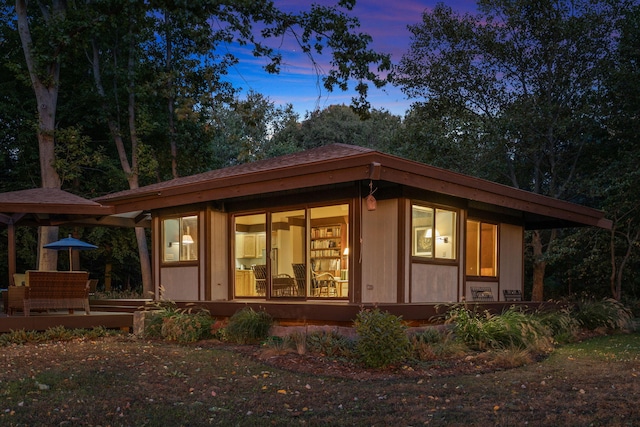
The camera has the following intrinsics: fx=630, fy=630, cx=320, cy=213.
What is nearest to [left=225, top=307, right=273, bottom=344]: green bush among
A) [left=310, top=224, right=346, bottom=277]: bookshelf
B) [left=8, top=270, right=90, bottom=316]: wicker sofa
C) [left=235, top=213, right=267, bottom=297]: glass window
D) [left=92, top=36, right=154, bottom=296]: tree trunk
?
[left=235, top=213, right=267, bottom=297]: glass window

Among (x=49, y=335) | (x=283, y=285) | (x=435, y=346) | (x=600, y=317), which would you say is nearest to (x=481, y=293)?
(x=600, y=317)

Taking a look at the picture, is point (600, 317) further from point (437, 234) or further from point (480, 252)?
point (437, 234)

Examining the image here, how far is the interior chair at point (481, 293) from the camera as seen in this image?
1220 cm

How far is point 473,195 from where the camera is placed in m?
10.4

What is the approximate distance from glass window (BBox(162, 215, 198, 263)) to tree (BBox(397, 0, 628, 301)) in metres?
9.30

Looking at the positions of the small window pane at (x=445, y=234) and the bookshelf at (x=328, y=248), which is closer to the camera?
the small window pane at (x=445, y=234)

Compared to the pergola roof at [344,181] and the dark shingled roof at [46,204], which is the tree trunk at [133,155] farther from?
the dark shingled roof at [46,204]

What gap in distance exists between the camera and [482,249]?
1288 centimetres

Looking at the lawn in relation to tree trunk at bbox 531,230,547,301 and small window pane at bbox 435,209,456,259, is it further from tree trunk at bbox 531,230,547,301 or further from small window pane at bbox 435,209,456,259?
tree trunk at bbox 531,230,547,301

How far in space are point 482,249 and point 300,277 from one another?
3.97 meters

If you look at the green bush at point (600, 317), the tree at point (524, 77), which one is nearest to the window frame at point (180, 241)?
the green bush at point (600, 317)

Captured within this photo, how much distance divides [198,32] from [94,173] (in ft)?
49.3

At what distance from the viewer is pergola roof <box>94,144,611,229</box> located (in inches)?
349

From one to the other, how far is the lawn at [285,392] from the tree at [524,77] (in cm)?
997
